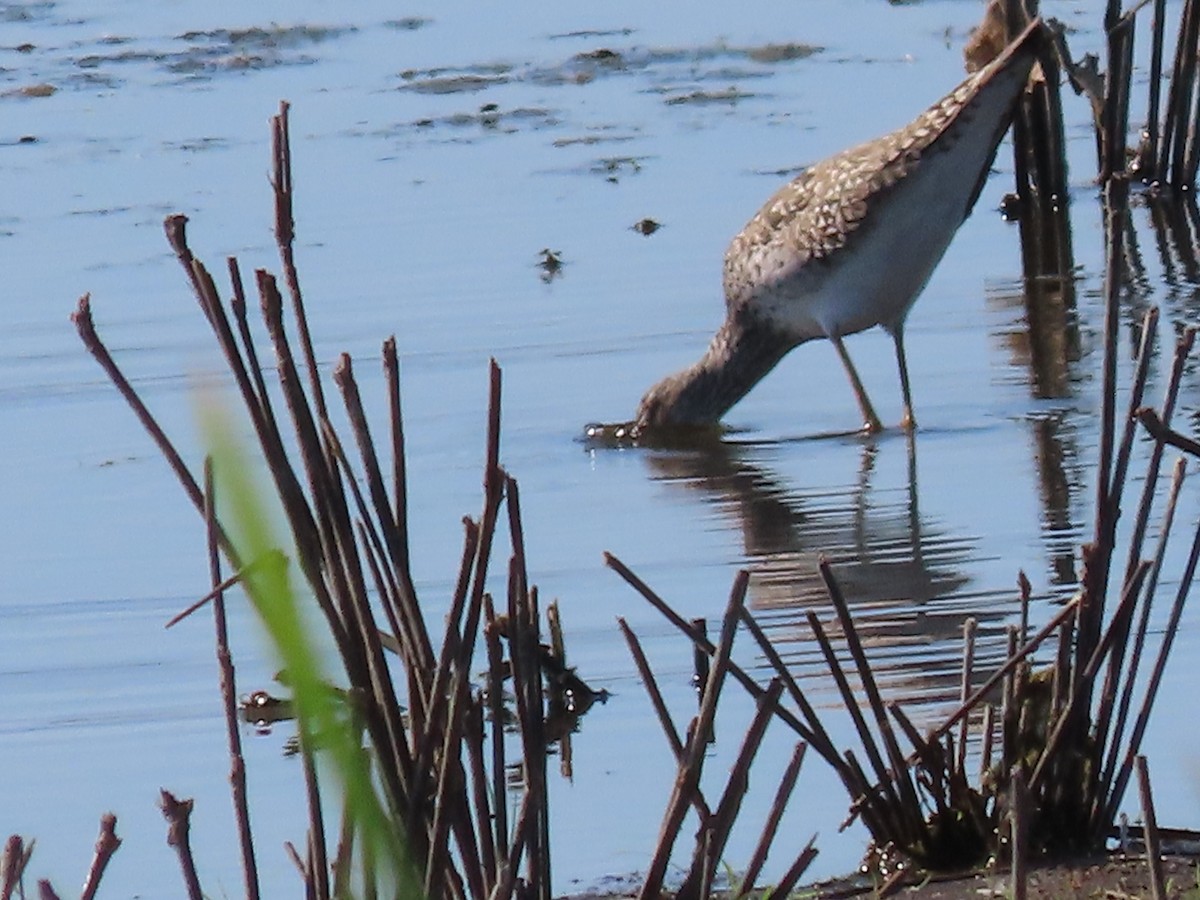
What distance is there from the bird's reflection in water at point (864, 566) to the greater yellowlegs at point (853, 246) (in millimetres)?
430

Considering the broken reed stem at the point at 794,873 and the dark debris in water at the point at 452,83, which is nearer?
the broken reed stem at the point at 794,873

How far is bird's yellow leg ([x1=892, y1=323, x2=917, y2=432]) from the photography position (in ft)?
25.5

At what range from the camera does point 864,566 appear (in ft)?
20.6

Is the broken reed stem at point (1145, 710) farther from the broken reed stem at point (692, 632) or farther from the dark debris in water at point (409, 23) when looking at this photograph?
the dark debris in water at point (409, 23)

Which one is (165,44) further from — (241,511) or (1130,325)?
(241,511)

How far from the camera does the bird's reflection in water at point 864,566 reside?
525 cm

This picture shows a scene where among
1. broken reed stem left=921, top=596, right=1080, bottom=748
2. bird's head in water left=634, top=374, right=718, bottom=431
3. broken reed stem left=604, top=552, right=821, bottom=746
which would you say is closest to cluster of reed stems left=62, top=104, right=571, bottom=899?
broken reed stem left=604, top=552, right=821, bottom=746

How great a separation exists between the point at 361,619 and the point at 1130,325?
18.9ft

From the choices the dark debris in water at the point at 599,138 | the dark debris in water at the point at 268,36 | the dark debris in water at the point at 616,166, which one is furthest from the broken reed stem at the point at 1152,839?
the dark debris in water at the point at 268,36

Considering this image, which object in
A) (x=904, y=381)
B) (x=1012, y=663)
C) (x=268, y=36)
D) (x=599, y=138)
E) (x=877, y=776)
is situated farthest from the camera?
(x=268, y=36)

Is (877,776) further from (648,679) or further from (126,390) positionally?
(126,390)

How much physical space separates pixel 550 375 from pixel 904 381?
1222mm

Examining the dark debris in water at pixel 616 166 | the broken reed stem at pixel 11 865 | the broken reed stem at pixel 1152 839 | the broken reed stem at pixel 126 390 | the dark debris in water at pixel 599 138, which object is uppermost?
the broken reed stem at pixel 126 390

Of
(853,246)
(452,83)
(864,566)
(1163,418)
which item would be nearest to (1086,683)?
(1163,418)
